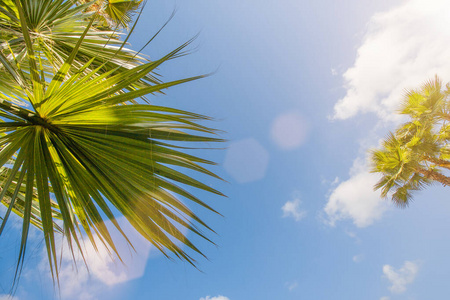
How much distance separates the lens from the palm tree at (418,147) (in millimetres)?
7281

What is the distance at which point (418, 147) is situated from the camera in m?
7.48

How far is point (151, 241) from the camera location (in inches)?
61.3

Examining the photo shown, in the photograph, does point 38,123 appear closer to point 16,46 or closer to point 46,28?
point 16,46

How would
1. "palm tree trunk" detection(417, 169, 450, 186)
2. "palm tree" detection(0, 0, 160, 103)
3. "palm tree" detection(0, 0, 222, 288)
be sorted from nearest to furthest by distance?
"palm tree" detection(0, 0, 222, 288), "palm tree" detection(0, 0, 160, 103), "palm tree trunk" detection(417, 169, 450, 186)

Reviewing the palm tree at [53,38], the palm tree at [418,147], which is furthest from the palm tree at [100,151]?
the palm tree at [418,147]

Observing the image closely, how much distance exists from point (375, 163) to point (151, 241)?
8.51m

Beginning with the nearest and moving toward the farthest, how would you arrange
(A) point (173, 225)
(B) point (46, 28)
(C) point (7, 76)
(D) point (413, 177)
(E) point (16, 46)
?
(A) point (173, 225)
(C) point (7, 76)
(E) point (16, 46)
(B) point (46, 28)
(D) point (413, 177)

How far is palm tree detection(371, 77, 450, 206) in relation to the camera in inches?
287

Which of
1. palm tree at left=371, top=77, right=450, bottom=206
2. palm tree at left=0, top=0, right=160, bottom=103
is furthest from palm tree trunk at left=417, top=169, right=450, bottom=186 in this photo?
palm tree at left=0, top=0, right=160, bottom=103

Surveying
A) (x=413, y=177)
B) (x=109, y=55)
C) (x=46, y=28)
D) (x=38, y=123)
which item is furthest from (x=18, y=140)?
(x=413, y=177)

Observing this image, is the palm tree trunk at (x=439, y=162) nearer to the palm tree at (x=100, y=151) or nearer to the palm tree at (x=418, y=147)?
the palm tree at (x=418, y=147)

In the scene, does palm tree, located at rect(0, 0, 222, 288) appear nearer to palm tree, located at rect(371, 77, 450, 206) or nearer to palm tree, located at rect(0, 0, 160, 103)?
palm tree, located at rect(0, 0, 160, 103)

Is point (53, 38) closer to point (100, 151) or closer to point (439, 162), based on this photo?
point (100, 151)

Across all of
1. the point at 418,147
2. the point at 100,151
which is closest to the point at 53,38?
the point at 100,151
